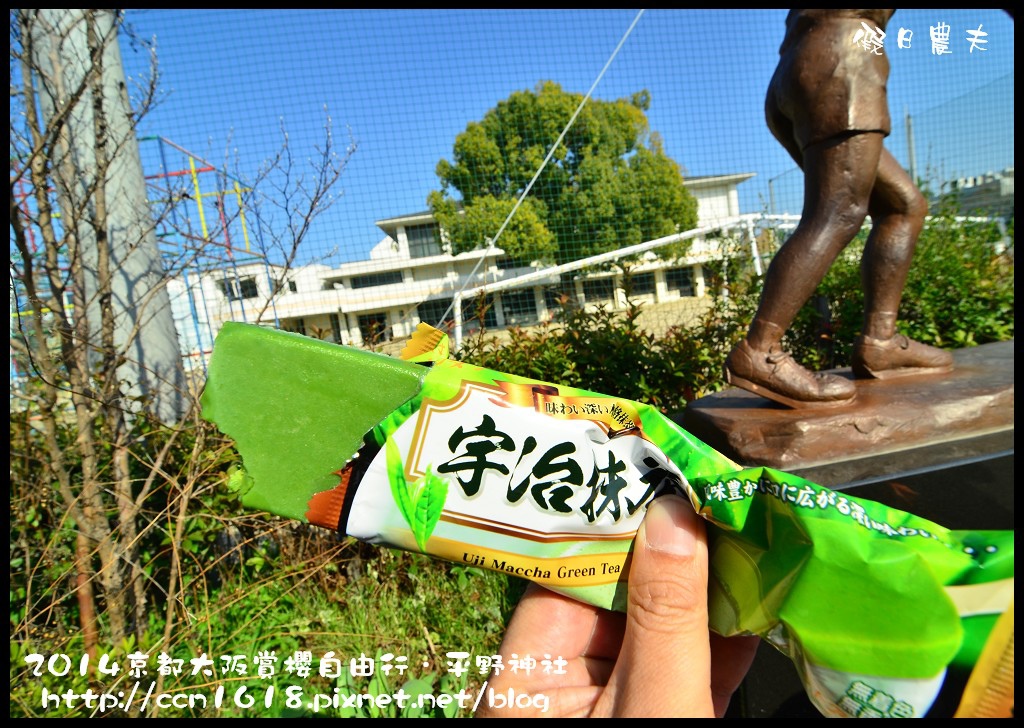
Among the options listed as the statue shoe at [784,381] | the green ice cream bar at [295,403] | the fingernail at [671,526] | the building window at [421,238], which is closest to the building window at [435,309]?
the statue shoe at [784,381]

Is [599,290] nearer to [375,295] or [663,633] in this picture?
[375,295]

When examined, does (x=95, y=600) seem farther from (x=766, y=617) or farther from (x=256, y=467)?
(x=766, y=617)

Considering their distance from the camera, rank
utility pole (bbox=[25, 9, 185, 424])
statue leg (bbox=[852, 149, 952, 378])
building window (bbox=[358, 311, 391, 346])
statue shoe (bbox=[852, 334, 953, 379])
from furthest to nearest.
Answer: building window (bbox=[358, 311, 391, 346])
statue shoe (bbox=[852, 334, 953, 379])
statue leg (bbox=[852, 149, 952, 378])
utility pole (bbox=[25, 9, 185, 424])

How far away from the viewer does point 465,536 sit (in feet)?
2.84

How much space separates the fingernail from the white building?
991 mm

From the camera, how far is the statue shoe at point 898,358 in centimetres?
240

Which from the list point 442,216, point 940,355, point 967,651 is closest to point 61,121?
point 967,651

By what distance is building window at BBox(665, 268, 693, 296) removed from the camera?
5961mm

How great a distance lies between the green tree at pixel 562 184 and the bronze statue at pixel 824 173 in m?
3.82

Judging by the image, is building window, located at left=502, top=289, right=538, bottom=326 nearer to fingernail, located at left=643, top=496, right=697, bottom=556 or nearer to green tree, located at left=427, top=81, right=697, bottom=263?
green tree, located at left=427, top=81, right=697, bottom=263

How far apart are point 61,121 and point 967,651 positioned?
2.57 meters

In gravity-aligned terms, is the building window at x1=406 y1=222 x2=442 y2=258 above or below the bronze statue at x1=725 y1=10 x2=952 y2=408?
above

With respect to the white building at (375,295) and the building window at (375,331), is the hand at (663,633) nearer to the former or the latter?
the white building at (375,295)

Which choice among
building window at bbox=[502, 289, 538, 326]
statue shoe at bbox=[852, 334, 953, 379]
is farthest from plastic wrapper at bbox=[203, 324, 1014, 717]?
building window at bbox=[502, 289, 538, 326]
